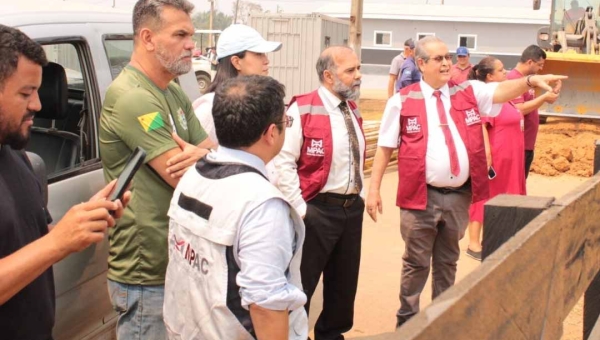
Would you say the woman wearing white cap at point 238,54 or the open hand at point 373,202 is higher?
the woman wearing white cap at point 238,54

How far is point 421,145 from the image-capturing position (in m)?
5.16

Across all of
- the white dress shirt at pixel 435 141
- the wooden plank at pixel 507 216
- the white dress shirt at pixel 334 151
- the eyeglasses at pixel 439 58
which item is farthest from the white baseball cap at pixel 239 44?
the wooden plank at pixel 507 216

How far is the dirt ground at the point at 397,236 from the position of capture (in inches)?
238

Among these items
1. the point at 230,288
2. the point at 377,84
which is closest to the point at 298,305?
the point at 230,288

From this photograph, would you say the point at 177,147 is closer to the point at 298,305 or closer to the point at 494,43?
the point at 298,305

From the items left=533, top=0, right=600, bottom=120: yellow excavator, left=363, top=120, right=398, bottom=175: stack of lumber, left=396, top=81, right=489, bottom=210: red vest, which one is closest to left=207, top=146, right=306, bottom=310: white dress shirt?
left=396, top=81, right=489, bottom=210: red vest

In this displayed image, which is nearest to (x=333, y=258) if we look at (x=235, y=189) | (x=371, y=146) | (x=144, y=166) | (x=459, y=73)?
(x=144, y=166)

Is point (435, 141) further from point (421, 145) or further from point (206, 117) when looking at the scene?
point (206, 117)

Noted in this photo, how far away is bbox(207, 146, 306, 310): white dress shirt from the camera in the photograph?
8.43ft

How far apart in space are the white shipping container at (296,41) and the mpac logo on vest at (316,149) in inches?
558

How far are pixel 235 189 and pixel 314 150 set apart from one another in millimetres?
2171

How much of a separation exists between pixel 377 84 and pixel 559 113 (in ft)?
85.3

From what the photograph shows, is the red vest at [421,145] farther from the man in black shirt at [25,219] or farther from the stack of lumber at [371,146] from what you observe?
the stack of lumber at [371,146]

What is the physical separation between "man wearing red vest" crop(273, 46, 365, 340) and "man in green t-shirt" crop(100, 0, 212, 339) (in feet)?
4.45
